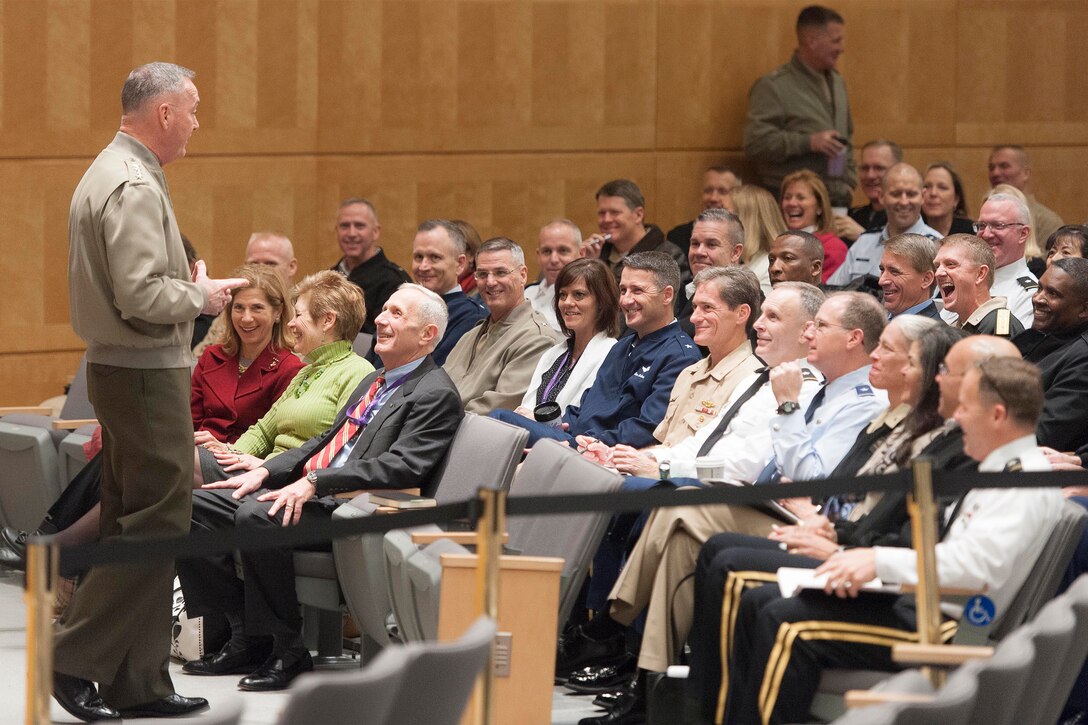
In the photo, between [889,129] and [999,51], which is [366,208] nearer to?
[889,129]

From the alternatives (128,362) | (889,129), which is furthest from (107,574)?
(889,129)

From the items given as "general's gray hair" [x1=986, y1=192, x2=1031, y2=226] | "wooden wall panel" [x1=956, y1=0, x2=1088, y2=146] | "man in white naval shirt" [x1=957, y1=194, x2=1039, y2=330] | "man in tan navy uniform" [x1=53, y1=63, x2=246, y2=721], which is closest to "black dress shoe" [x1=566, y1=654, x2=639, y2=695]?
"man in tan navy uniform" [x1=53, y1=63, x2=246, y2=721]

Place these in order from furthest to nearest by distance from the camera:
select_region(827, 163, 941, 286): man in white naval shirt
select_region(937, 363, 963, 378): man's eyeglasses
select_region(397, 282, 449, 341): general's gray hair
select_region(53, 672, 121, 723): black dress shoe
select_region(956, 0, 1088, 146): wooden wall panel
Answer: select_region(956, 0, 1088, 146): wooden wall panel
select_region(827, 163, 941, 286): man in white naval shirt
select_region(397, 282, 449, 341): general's gray hair
select_region(53, 672, 121, 723): black dress shoe
select_region(937, 363, 963, 378): man's eyeglasses

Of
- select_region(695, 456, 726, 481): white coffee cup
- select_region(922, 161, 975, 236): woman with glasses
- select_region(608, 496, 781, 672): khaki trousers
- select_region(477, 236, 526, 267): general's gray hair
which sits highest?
select_region(922, 161, 975, 236): woman with glasses

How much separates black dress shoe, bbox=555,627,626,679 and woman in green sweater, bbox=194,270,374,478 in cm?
114

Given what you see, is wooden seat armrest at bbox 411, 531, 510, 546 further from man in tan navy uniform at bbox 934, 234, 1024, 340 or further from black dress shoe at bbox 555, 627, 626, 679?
man in tan navy uniform at bbox 934, 234, 1024, 340

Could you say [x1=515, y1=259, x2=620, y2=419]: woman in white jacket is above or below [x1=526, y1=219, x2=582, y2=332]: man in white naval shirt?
below

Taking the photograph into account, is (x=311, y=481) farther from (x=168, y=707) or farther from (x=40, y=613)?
(x=40, y=613)

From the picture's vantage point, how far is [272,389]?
516 cm

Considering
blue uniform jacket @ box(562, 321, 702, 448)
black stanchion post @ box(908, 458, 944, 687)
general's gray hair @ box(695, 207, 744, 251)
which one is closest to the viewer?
black stanchion post @ box(908, 458, 944, 687)

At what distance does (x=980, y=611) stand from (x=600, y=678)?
1.34 m

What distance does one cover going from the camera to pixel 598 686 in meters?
4.10

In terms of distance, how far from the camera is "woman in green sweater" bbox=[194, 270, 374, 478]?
4895 mm

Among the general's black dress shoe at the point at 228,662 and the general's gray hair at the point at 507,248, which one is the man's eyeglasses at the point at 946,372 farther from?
the general's gray hair at the point at 507,248
